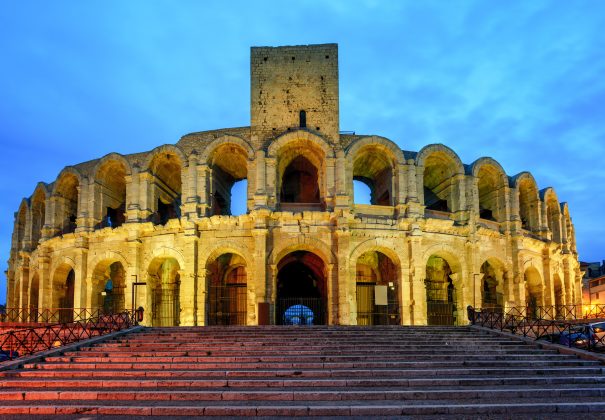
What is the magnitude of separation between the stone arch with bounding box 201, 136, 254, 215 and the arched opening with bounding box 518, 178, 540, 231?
597 inches

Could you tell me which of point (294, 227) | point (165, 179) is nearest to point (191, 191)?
point (165, 179)

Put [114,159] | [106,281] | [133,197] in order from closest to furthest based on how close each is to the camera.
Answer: [133,197]
[114,159]
[106,281]

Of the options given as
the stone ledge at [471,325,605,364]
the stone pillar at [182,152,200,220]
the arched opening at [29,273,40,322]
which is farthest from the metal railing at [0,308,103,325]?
the stone ledge at [471,325,605,364]

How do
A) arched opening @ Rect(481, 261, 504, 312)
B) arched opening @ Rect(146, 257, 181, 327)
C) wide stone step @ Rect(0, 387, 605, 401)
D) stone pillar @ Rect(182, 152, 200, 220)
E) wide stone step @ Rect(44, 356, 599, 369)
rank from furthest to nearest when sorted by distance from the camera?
arched opening @ Rect(481, 261, 504, 312), arched opening @ Rect(146, 257, 181, 327), stone pillar @ Rect(182, 152, 200, 220), wide stone step @ Rect(44, 356, 599, 369), wide stone step @ Rect(0, 387, 605, 401)

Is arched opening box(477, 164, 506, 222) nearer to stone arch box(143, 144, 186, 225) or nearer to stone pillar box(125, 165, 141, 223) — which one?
stone arch box(143, 144, 186, 225)

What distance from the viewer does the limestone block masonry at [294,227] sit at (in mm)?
24562

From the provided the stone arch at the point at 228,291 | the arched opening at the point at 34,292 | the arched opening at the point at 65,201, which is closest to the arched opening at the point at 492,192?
the stone arch at the point at 228,291

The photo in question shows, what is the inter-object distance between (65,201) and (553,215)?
2763 cm

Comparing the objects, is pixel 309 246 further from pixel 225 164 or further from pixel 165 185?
pixel 165 185

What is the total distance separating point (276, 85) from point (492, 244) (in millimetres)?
13373

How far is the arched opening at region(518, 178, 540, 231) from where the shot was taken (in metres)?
30.0

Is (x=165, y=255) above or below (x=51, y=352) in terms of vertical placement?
above

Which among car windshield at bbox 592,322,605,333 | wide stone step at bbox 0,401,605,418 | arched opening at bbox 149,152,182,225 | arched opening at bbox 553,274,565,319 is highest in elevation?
arched opening at bbox 149,152,182,225

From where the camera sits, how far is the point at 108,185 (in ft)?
93.7
